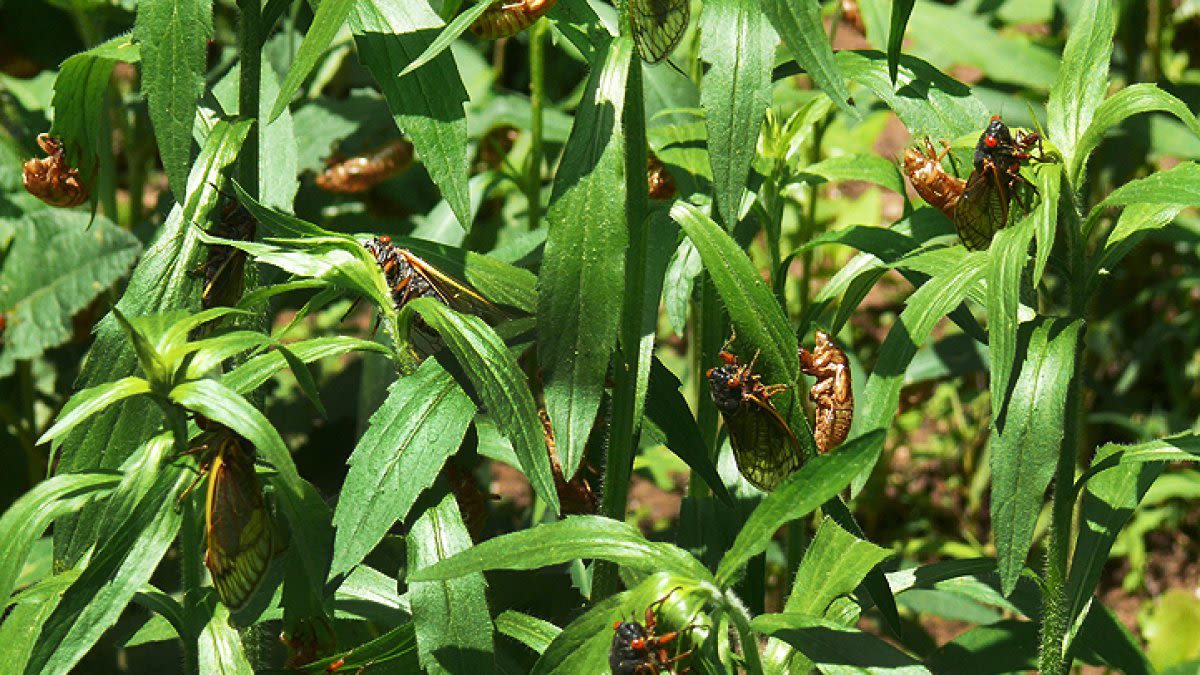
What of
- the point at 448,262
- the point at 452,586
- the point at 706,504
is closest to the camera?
the point at 452,586

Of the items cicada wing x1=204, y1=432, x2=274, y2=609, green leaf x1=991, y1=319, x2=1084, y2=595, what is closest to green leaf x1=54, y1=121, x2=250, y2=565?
cicada wing x1=204, y1=432, x2=274, y2=609

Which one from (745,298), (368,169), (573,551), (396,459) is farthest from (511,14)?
(368,169)

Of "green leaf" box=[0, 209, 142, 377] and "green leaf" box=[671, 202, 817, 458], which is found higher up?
"green leaf" box=[671, 202, 817, 458]

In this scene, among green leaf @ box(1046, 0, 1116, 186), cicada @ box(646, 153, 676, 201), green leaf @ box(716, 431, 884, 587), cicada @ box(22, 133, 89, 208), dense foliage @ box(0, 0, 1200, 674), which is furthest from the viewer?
cicada @ box(646, 153, 676, 201)

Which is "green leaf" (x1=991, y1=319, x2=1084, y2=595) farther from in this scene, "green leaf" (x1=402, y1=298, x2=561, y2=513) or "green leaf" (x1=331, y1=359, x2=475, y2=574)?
"green leaf" (x1=331, y1=359, x2=475, y2=574)

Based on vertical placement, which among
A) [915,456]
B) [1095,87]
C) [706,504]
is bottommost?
[915,456]

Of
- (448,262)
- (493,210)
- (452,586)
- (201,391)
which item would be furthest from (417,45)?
(493,210)

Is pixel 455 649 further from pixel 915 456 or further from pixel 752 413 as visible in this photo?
pixel 915 456
